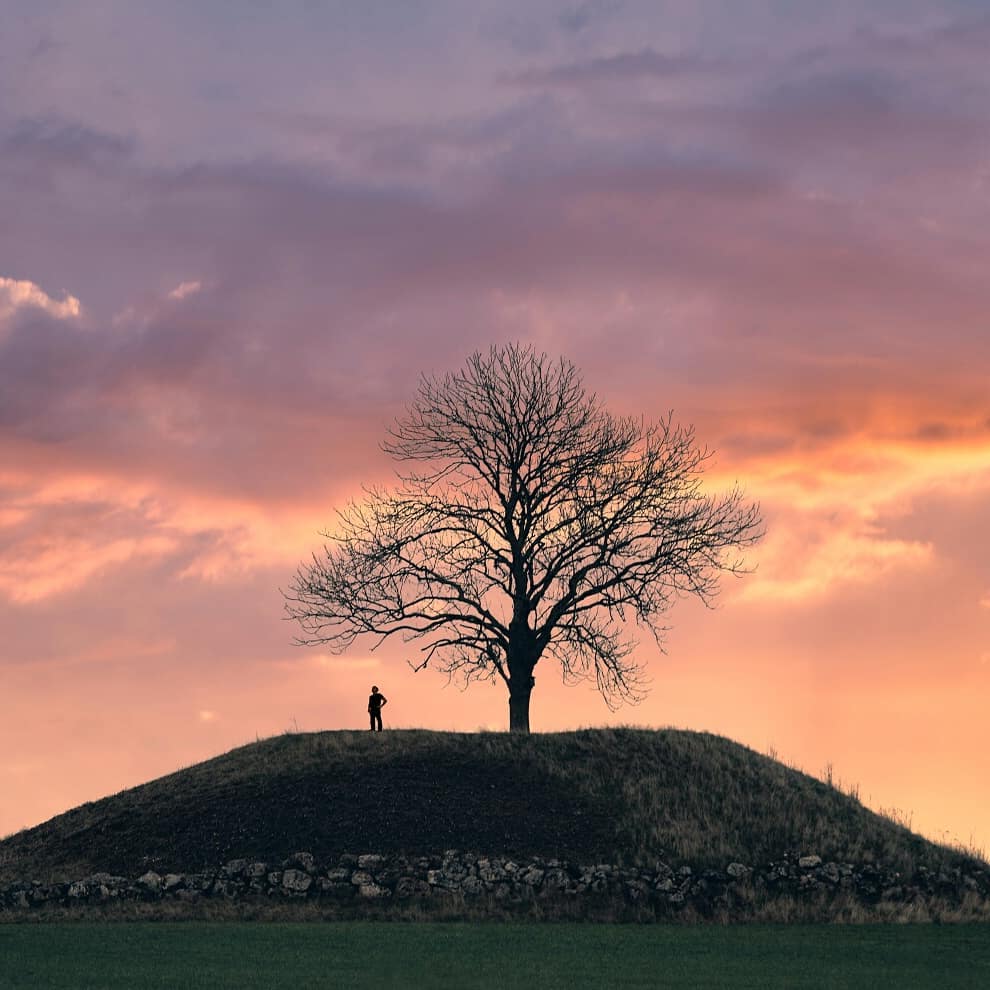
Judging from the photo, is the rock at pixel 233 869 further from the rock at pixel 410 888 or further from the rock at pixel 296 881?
the rock at pixel 410 888

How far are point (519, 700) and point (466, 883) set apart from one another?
44.1ft

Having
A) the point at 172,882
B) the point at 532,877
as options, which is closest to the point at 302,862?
the point at 172,882

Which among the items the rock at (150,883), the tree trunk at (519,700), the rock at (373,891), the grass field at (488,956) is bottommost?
the grass field at (488,956)

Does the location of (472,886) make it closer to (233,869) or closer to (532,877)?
(532,877)

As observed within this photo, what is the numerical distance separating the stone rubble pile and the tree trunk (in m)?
11.6

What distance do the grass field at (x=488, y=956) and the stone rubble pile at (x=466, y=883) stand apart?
2.34 m

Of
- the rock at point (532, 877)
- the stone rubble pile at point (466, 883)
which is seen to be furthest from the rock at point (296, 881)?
the rock at point (532, 877)

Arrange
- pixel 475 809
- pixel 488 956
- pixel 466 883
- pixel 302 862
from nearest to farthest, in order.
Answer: pixel 488 956, pixel 466 883, pixel 302 862, pixel 475 809

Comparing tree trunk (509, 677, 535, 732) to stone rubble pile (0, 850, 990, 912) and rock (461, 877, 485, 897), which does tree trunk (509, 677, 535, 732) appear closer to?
stone rubble pile (0, 850, 990, 912)

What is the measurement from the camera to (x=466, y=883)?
1491 inches

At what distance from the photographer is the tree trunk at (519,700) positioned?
5056 centimetres

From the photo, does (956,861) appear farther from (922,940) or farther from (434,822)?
(434,822)

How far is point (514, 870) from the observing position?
3819 cm

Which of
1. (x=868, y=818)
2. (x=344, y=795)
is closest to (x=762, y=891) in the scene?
(x=868, y=818)
